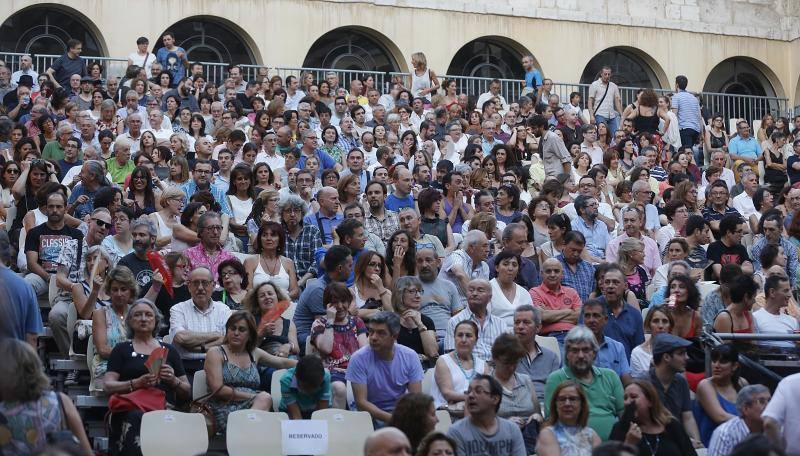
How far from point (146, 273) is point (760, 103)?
805 inches

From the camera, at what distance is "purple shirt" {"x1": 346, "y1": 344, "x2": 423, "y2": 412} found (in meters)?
10.8

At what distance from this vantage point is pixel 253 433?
398 inches

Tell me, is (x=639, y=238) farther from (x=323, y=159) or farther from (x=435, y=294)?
(x=323, y=159)

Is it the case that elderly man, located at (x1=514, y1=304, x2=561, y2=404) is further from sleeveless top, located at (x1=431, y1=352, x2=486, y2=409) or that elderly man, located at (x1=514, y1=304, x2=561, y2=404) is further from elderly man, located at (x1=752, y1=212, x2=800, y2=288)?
elderly man, located at (x1=752, y1=212, x2=800, y2=288)

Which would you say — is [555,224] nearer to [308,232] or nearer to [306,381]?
[308,232]

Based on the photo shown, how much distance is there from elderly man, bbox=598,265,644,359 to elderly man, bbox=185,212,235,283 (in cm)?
326

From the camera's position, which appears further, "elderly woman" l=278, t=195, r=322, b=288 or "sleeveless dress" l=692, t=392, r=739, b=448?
"elderly woman" l=278, t=195, r=322, b=288

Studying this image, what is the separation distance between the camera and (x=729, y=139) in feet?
81.8

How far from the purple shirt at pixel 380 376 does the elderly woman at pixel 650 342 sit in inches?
69.4

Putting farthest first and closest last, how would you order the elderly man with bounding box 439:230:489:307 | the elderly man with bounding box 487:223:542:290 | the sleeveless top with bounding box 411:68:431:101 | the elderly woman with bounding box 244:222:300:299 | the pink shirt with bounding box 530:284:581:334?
the sleeveless top with bounding box 411:68:431:101, the elderly man with bounding box 487:223:542:290, the elderly man with bounding box 439:230:489:307, the elderly woman with bounding box 244:222:300:299, the pink shirt with bounding box 530:284:581:334

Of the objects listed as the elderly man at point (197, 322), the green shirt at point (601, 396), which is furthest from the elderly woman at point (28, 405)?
the green shirt at point (601, 396)

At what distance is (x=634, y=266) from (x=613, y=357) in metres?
2.63

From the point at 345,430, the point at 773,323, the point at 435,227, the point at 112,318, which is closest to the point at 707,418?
the point at 773,323

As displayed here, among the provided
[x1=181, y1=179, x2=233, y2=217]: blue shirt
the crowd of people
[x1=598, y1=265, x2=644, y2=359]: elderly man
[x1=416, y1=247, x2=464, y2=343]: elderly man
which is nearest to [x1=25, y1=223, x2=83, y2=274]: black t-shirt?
the crowd of people
